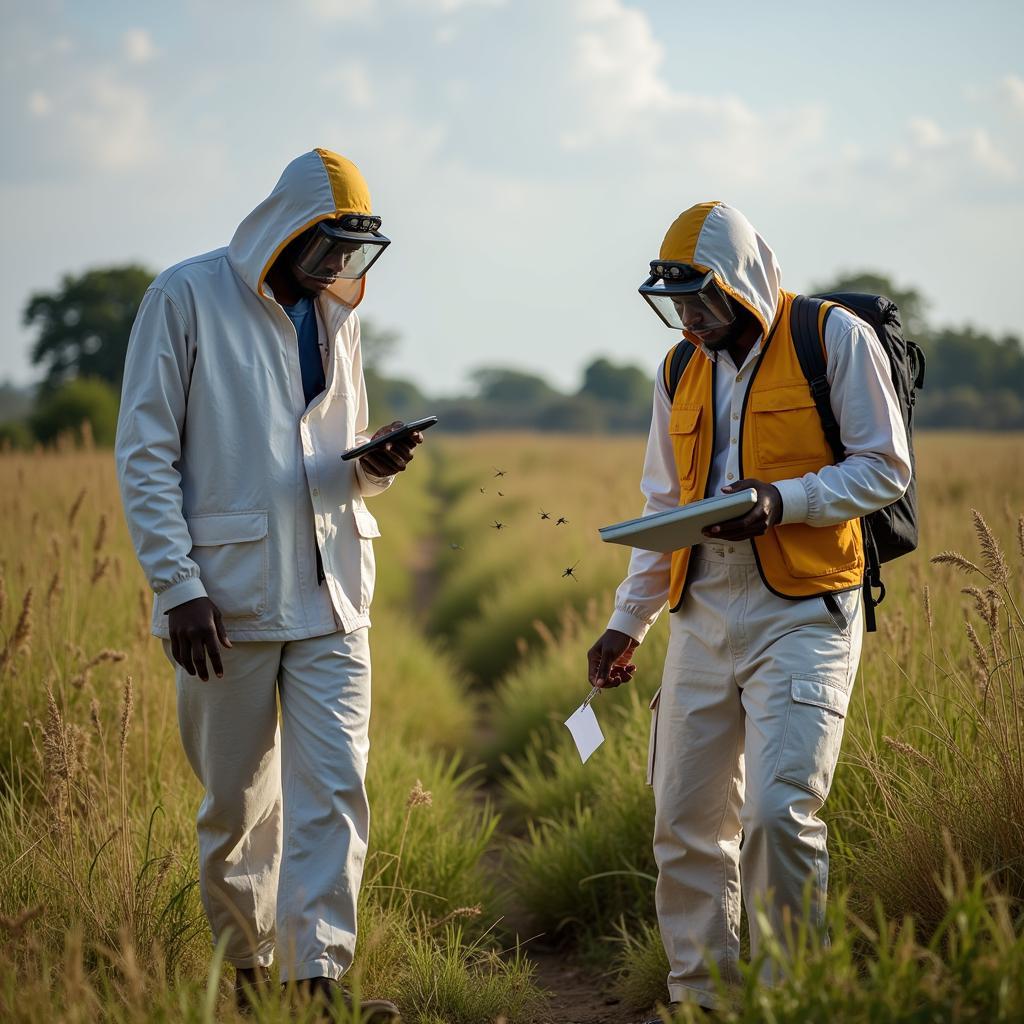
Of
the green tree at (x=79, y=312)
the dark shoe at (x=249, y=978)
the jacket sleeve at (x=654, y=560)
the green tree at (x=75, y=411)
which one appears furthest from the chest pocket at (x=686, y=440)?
the green tree at (x=79, y=312)

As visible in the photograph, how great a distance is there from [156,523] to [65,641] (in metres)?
2.36

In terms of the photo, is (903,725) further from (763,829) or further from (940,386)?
(940,386)

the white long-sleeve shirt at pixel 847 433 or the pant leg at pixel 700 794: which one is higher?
the white long-sleeve shirt at pixel 847 433

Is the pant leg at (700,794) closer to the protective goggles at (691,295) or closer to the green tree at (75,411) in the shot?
the protective goggles at (691,295)

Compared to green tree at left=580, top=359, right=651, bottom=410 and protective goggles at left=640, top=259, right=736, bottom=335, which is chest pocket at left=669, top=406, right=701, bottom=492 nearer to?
protective goggles at left=640, top=259, right=736, bottom=335

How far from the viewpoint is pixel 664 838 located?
336cm

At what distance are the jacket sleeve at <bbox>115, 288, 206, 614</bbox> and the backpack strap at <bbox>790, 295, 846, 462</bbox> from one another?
5.60ft

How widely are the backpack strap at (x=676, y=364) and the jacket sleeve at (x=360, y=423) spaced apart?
90cm

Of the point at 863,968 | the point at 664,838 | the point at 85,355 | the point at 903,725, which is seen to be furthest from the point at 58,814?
the point at 85,355

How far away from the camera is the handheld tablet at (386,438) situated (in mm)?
3369

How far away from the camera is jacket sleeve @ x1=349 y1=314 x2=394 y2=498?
3.57 meters

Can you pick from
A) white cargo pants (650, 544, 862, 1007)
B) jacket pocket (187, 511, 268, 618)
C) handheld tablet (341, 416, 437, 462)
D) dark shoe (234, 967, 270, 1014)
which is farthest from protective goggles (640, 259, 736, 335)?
dark shoe (234, 967, 270, 1014)

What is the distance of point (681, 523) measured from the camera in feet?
9.64

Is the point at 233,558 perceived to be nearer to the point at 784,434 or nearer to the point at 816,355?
the point at 784,434
